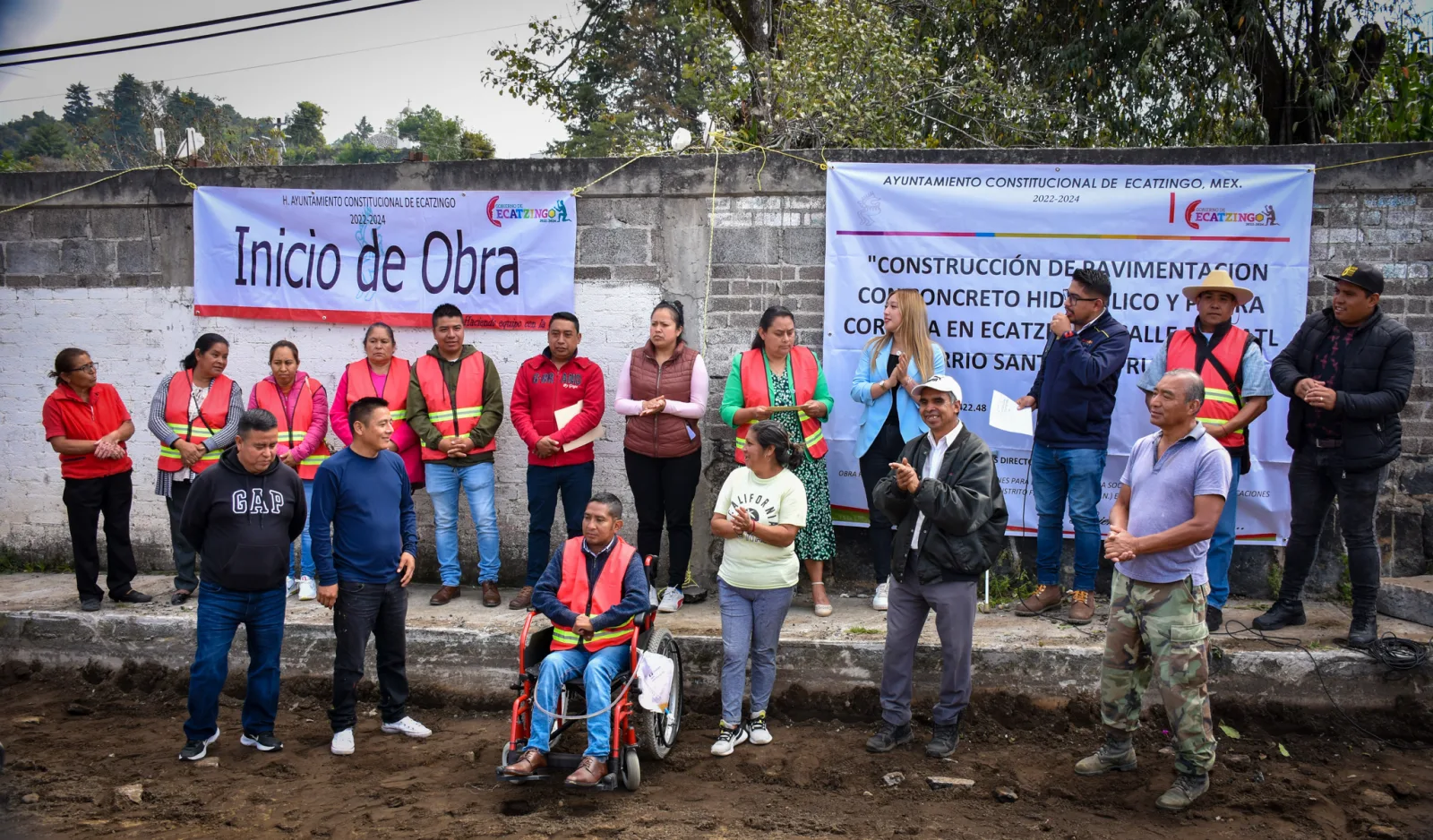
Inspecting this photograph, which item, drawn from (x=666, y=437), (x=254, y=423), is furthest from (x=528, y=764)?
(x=666, y=437)

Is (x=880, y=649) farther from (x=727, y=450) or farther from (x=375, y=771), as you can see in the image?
(x=375, y=771)

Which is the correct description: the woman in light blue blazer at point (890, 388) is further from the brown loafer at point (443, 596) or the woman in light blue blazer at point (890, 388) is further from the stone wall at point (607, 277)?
the brown loafer at point (443, 596)

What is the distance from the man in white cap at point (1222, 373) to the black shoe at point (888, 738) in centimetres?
192

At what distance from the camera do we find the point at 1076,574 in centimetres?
648

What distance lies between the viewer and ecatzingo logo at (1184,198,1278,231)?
6.75 meters

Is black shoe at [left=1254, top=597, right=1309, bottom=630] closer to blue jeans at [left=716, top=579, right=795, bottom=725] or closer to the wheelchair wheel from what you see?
blue jeans at [left=716, top=579, right=795, bottom=725]

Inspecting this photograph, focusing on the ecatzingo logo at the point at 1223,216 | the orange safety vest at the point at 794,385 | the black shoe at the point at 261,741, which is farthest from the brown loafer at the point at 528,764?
the ecatzingo logo at the point at 1223,216

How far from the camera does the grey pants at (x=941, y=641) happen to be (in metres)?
5.21

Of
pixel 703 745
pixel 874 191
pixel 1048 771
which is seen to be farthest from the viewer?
pixel 874 191

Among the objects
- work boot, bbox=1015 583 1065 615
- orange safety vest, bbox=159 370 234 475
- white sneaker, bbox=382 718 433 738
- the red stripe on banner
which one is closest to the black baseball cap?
work boot, bbox=1015 583 1065 615

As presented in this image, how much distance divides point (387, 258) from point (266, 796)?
13.2 feet

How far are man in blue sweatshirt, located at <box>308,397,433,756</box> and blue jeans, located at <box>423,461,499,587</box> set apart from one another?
1395 mm

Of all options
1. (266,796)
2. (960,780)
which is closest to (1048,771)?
(960,780)

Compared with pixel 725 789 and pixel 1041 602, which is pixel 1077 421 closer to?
pixel 1041 602
